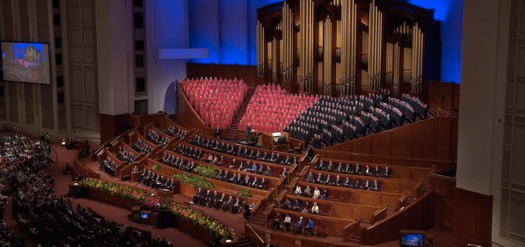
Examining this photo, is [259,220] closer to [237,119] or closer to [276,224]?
[276,224]

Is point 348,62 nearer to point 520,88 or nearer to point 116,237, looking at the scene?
point 520,88

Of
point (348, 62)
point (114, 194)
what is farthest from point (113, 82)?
point (348, 62)

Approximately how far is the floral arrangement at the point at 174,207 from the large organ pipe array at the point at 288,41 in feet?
23.8

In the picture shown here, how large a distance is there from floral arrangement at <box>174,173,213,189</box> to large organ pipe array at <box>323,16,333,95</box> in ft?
18.3

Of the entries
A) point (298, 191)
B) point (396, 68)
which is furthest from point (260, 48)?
point (298, 191)

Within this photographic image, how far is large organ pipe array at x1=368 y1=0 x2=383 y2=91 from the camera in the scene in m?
19.9

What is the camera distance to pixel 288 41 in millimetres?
22969

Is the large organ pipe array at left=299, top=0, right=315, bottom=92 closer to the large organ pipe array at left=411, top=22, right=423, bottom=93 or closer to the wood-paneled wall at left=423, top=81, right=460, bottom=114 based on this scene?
the large organ pipe array at left=411, top=22, right=423, bottom=93

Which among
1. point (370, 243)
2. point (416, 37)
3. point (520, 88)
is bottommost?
point (370, 243)

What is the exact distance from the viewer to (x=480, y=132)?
45.2 feet

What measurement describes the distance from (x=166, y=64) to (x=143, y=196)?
9.77 metres

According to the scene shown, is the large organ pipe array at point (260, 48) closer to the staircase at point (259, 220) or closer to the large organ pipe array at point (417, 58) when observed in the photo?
the large organ pipe array at point (417, 58)

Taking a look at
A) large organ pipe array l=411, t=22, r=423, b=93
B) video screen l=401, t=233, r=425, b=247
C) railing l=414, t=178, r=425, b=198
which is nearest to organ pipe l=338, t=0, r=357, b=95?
large organ pipe array l=411, t=22, r=423, b=93

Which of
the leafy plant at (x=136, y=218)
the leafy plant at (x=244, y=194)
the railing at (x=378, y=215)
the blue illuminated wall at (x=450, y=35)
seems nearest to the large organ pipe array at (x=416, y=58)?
the blue illuminated wall at (x=450, y=35)
